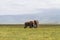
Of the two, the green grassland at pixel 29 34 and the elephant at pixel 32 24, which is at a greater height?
the green grassland at pixel 29 34

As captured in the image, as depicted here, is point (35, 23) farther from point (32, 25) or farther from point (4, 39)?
point (4, 39)

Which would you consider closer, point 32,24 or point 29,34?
point 29,34

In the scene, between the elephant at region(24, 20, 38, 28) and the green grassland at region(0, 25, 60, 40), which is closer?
the green grassland at region(0, 25, 60, 40)

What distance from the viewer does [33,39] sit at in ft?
44.8

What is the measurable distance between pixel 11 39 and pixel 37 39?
57.5 inches

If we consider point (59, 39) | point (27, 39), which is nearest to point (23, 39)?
point (27, 39)

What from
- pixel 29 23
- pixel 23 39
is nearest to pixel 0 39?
pixel 23 39

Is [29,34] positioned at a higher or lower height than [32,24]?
higher

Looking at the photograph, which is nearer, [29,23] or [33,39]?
[33,39]

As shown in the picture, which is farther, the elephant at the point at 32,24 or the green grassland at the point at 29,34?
the elephant at the point at 32,24

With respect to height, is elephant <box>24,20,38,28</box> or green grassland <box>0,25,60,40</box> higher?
green grassland <box>0,25,60,40</box>

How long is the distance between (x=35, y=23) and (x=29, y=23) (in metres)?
1.11

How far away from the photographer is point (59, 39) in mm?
13609

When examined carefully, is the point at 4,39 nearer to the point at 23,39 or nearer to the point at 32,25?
the point at 23,39
